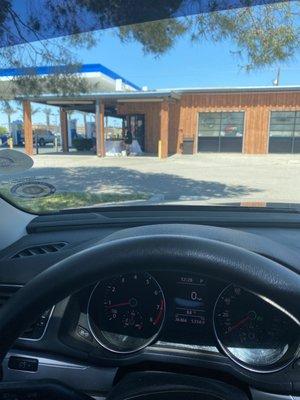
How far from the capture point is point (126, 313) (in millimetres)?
1912

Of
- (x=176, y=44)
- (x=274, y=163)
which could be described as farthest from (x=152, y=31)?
(x=274, y=163)

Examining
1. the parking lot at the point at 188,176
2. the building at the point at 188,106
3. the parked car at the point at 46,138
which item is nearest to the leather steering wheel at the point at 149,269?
the building at the point at 188,106

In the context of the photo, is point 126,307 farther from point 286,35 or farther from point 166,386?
point 286,35

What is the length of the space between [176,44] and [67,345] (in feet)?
5.39

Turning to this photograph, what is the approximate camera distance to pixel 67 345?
6.15 feet

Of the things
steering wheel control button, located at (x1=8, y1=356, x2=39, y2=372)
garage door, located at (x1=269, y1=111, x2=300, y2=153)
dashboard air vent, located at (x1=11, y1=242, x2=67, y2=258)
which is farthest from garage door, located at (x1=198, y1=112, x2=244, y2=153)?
steering wheel control button, located at (x1=8, y1=356, x2=39, y2=372)

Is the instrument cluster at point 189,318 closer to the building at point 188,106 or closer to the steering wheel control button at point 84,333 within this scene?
the steering wheel control button at point 84,333

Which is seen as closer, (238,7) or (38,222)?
(238,7)

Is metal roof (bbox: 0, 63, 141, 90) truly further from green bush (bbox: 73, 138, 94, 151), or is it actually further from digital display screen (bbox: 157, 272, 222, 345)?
green bush (bbox: 73, 138, 94, 151)

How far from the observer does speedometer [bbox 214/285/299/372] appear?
1.71m

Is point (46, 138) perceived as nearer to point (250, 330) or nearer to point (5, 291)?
point (5, 291)

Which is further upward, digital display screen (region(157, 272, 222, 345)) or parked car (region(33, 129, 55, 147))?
parked car (region(33, 129, 55, 147))

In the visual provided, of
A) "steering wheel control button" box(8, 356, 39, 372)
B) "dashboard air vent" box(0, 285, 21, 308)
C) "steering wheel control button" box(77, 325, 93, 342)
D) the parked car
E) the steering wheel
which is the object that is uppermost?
the parked car

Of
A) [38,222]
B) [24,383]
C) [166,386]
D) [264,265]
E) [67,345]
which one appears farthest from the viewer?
[38,222]
